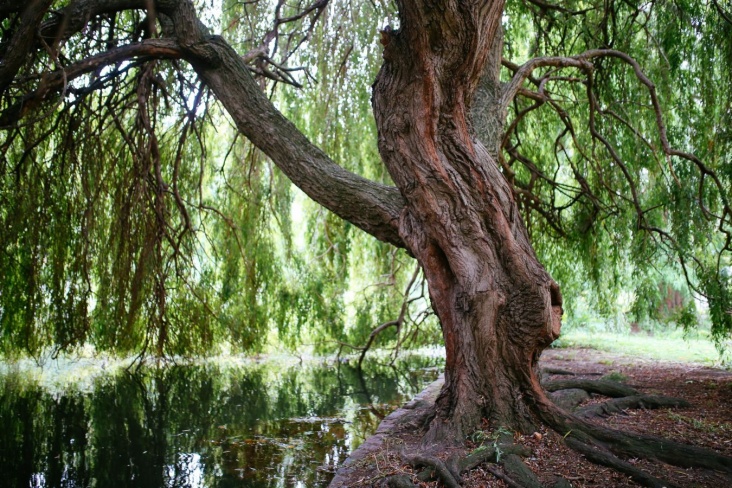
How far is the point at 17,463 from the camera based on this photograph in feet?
13.0

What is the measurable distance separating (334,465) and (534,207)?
9.14 ft

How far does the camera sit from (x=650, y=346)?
8.98 metres

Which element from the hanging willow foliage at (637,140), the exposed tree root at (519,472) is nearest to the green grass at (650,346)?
the hanging willow foliage at (637,140)

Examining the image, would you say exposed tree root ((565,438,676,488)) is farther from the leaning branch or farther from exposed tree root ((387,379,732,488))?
the leaning branch

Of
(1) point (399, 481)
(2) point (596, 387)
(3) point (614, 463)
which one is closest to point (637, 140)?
(2) point (596, 387)

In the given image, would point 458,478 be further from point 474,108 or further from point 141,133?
point 141,133

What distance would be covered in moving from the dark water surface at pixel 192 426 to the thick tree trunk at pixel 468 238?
3.62 ft

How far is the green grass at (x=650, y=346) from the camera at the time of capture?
295 inches

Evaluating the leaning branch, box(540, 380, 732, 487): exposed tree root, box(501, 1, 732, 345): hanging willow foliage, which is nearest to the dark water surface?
box(540, 380, 732, 487): exposed tree root

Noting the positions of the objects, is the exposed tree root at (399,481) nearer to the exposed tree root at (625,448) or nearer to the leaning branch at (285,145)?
the exposed tree root at (625,448)

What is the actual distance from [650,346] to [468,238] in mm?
6731

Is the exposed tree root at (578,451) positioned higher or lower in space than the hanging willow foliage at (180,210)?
lower

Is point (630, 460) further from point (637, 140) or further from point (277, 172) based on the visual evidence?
point (277, 172)

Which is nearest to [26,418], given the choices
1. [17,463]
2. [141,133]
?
[17,463]
